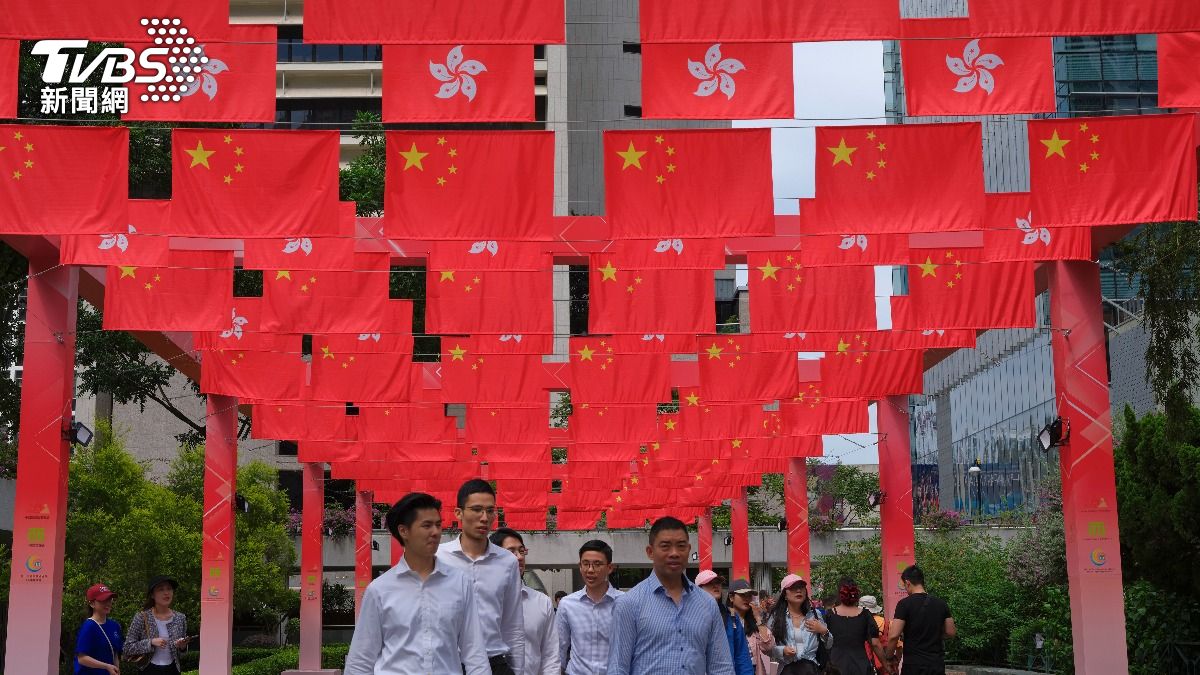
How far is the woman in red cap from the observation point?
36.6ft

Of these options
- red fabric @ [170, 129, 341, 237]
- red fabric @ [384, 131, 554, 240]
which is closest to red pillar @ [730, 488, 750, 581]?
red fabric @ [384, 131, 554, 240]

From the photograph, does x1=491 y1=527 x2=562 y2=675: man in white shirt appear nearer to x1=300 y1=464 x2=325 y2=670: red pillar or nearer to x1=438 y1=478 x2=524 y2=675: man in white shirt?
x1=438 y1=478 x2=524 y2=675: man in white shirt

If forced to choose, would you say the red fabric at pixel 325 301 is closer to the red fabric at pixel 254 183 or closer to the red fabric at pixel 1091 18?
the red fabric at pixel 254 183

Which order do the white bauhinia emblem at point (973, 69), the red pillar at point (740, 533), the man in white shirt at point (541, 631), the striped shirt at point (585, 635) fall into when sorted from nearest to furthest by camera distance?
the man in white shirt at point (541, 631) < the striped shirt at point (585, 635) < the white bauhinia emblem at point (973, 69) < the red pillar at point (740, 533)

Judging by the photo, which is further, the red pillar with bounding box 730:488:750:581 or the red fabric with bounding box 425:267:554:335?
the red pillar with bounding box 730:488:750:581

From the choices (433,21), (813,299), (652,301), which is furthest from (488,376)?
(433,21)

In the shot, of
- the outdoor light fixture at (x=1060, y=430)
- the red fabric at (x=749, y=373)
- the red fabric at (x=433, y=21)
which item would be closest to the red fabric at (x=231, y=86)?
the red fabric at (x=433, y=21)

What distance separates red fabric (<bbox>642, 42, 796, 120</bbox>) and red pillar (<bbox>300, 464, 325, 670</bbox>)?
60.9 ft

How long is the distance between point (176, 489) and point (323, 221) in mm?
26220

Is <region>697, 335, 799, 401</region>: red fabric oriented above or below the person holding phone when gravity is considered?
above

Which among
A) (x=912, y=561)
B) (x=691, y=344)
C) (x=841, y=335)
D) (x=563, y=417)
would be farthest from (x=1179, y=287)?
(x=563, y=417)

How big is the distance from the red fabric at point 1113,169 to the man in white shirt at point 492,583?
205 inches

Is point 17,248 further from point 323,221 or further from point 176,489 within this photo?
point 176,489

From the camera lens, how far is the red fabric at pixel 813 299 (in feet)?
46.5
